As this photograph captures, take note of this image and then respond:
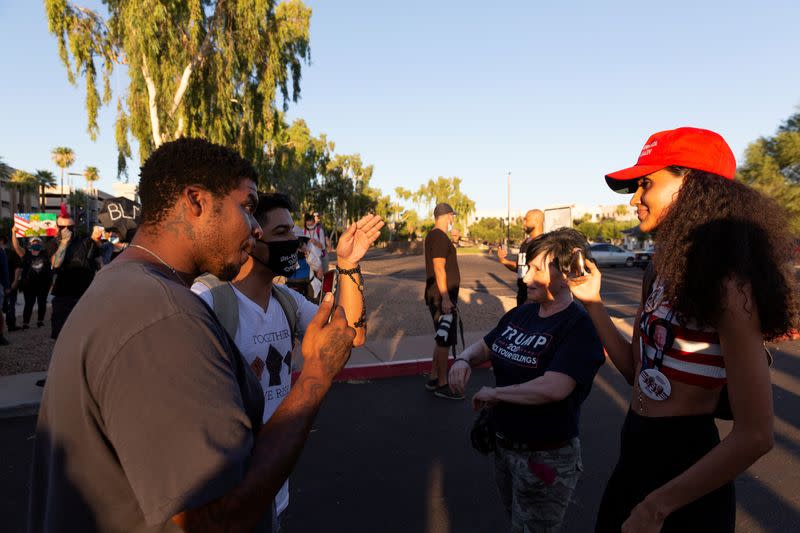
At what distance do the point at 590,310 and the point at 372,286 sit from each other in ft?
49.1

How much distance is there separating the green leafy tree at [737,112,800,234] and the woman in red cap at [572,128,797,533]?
25381 millimetres

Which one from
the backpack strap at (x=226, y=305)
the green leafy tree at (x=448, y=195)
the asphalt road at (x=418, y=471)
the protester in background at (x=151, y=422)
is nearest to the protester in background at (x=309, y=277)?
the asphalt road at (x=418, y=471)

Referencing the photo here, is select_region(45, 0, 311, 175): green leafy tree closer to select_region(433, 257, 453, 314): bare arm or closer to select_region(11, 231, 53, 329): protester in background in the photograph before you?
select_region(11, 231, 53, 329): protester in background

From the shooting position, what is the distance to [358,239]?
8.34 ft

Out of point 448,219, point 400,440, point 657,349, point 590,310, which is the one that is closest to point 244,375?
point 657,349

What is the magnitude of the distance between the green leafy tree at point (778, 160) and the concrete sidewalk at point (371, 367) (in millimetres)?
19216

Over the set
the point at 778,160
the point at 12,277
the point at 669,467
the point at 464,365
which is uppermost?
the point at 778,160

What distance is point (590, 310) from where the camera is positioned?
2109 millimetres

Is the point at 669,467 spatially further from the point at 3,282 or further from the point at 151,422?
the point at 3,282

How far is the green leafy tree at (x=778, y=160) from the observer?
23.0 meters

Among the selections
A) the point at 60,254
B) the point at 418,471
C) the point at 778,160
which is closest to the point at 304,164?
the point at 778,160

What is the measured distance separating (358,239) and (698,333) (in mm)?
1530

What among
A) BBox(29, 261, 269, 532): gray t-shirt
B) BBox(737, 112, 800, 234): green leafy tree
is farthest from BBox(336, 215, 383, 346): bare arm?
BBox(737, 112, 800, 234): green leafy tree

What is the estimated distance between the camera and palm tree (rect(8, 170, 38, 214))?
211ft
